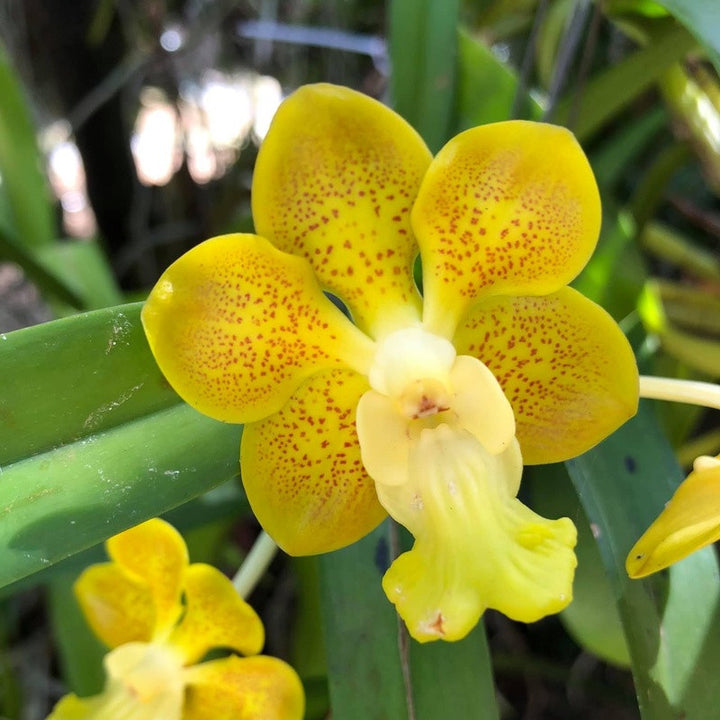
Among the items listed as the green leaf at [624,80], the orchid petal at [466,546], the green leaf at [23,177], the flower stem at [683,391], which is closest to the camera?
the orchid petal at [466,546]

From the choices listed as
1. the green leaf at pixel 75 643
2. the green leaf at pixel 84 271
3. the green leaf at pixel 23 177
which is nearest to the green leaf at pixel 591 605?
the green leaf at pixel 75 643

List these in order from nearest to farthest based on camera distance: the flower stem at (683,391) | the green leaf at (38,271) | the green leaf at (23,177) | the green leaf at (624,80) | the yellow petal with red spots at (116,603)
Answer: the flower stem at (683,391), the yellow petal with red spots at (116,603), the green leaf at (624,80), the green leaf at (38,271), the green leaf at (23,177)

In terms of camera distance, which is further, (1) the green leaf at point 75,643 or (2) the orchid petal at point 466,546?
(1) the green leaf at point 75,643

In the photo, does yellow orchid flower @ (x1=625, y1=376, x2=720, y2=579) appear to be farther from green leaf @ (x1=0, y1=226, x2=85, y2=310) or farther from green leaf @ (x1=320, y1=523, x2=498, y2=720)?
green leaf @ (x1=0, y1=226, x2=85, y2=310)

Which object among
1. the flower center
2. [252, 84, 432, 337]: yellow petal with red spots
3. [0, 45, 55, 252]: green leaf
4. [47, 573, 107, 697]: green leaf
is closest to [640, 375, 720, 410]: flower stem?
[252, 84, 432, 337]: yellow petal with red spots

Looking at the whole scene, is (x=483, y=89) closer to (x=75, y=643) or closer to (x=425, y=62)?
(x=425, y=62)

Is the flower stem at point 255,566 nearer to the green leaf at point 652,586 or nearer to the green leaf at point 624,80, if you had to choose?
the green leaf at point 652,586

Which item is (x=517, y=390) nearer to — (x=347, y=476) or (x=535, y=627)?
(x=347, y=476)

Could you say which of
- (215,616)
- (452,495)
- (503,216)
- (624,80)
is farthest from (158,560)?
(624,80)

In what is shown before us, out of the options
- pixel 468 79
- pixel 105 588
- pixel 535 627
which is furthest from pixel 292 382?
pixel 535 627
